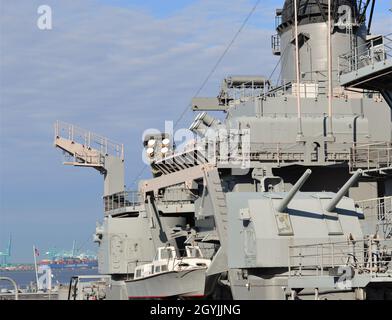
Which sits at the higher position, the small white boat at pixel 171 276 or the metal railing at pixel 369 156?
the metal railing at pixel 369 156

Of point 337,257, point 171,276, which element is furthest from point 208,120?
point 337,257

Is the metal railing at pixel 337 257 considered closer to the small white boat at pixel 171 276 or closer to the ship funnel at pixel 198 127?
the small white boat at pixel 171 276

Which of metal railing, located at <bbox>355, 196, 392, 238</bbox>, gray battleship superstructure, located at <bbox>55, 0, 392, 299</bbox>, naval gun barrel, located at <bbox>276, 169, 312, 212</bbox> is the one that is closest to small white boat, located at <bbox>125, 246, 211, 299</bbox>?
gray battleship superstructure, located at <bbox>55, 0, 392, 299</bbox>

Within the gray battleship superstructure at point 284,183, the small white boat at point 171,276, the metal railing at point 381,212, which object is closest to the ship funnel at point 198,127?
the gray battleship superstructure at point 284,183

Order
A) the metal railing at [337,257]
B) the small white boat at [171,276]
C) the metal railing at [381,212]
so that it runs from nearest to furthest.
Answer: the metal railing at [337,257] < the metal railing at [381,212] < the small white boat at [171,276]

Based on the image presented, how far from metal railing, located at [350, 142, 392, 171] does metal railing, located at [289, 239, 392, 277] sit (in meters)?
7.34

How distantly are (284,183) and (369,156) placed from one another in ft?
12.7

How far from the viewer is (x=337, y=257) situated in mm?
26969

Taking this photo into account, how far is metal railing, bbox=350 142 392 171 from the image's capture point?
114 feet

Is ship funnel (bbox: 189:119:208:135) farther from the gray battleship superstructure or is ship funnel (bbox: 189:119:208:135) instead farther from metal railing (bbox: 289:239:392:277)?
metal railing (bbox: 289:239:392:277)

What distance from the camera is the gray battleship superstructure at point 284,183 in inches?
1094

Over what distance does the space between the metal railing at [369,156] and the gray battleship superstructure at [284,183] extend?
7 cm

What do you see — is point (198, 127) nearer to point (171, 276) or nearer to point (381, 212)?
point (171, 276)
